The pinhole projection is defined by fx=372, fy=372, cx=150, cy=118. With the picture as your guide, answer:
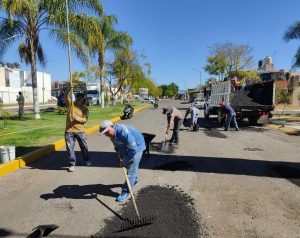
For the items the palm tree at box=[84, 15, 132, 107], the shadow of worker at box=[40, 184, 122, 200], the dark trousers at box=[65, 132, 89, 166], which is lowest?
the shadow of worker at box=[40, 184, 122, 200]

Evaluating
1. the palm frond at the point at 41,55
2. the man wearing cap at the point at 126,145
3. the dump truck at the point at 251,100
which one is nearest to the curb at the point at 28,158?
the man wearing cap at the point at 126,145

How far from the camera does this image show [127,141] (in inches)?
223

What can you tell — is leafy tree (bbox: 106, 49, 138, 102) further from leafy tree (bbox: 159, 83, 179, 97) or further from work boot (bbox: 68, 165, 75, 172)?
leafy tree (bbox: 159, 83, 179, 97)

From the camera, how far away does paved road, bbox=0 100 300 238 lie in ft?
16.3

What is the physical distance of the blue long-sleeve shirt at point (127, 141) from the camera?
5.65 meters

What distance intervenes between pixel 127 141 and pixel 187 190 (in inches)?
63.4

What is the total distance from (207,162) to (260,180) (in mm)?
1942

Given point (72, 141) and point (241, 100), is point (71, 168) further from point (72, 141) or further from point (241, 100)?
point (241, 100)

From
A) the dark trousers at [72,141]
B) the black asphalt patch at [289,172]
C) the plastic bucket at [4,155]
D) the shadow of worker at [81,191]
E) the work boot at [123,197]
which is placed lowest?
the shadow of worker at [81,191]

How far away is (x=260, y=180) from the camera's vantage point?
727cm

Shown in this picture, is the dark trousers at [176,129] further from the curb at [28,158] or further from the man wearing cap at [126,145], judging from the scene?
the man wearing cap at [126,145]

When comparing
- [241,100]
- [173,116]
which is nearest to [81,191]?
[173,116]

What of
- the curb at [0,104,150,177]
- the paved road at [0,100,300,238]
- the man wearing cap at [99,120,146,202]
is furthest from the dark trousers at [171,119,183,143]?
the man wearing cap at [99,120,146,202]

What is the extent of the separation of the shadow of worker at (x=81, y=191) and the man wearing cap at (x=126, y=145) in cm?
56
